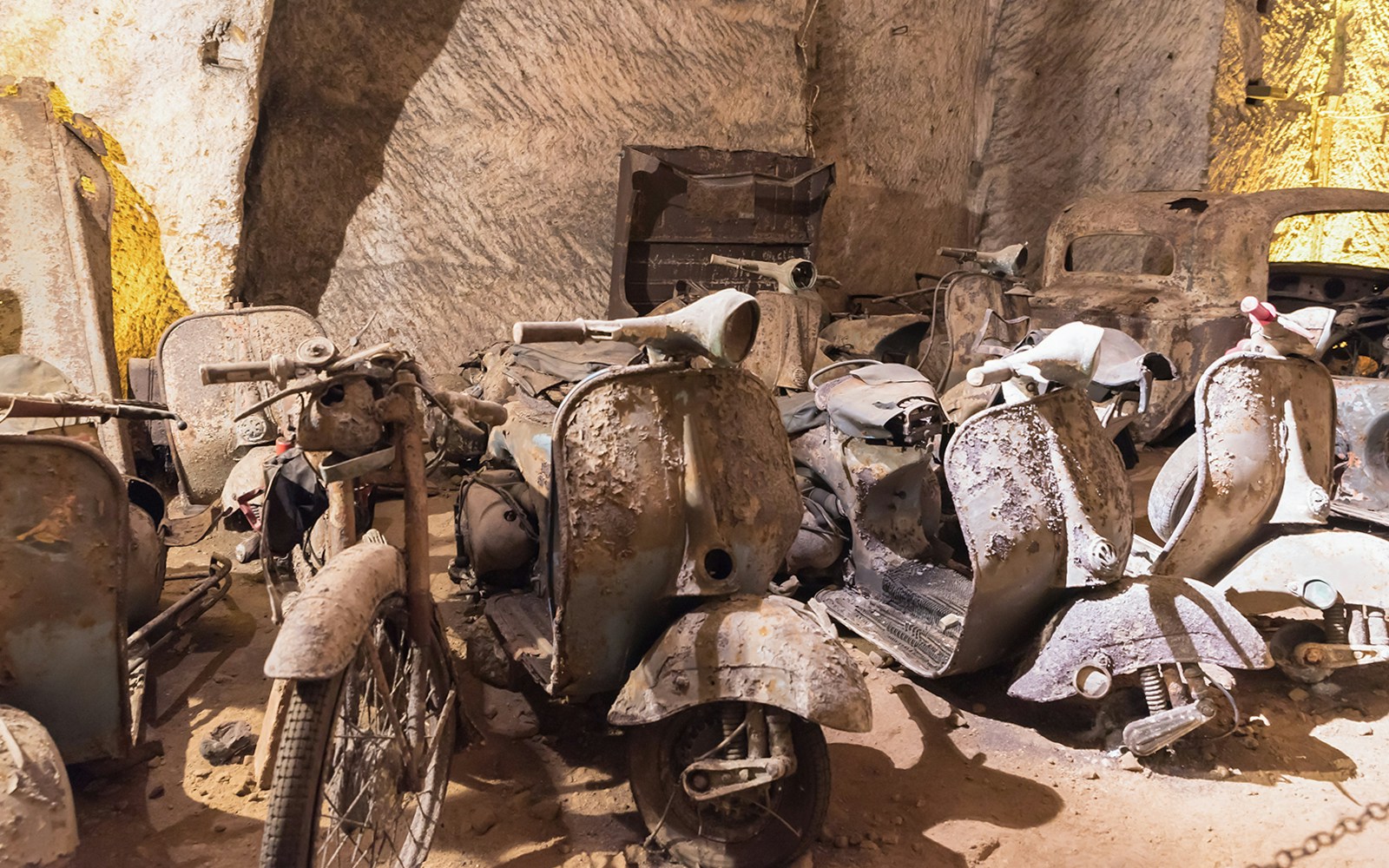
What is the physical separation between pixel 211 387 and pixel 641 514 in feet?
8.35

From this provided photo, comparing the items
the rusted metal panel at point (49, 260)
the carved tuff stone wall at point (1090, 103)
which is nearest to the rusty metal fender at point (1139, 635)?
the rusted metal panel at point (49, 260)

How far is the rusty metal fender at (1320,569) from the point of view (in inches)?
104

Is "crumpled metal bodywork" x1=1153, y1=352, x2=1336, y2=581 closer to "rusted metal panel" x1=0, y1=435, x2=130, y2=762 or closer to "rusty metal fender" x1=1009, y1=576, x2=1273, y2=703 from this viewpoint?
"rusty metal fender" x1=1009, y1=576, x2=1273, y2=703

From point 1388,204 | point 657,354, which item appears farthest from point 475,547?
point 1388,204

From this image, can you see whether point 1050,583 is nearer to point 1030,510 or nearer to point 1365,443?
point 1030,510

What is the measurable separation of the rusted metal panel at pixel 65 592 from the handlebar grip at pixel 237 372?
614 millimetres

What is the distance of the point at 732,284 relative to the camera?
5.15 metres

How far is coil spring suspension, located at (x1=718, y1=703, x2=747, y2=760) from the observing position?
1.87 metres

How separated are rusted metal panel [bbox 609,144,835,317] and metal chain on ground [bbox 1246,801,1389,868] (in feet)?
12.3

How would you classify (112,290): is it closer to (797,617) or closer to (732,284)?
(732,284)

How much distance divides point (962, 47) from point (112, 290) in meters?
6.84

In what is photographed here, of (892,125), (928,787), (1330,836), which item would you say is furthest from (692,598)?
(892,125)

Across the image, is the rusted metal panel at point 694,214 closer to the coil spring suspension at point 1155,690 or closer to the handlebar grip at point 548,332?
the handlebar grip at point 548,332

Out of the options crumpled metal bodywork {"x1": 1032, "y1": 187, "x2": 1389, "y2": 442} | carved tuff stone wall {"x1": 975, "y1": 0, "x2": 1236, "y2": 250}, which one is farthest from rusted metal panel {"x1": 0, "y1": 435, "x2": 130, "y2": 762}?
carved tuff stone wall {"x1": 975, "y1": 0, "x2": 1236, "y2": 250}
